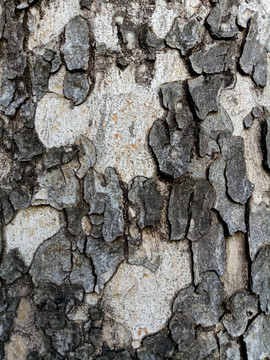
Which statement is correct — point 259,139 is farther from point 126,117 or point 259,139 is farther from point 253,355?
point 253,355

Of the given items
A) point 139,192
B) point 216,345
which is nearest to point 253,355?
point 216,345

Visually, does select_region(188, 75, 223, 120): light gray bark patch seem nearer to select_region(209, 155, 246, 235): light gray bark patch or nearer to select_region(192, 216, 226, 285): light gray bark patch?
select_region(209, 155, 246, 235): light gray bark patch

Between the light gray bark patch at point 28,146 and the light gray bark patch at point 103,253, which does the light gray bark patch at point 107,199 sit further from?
the light gray bark patch at point 28,146

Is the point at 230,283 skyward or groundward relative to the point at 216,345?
skyward

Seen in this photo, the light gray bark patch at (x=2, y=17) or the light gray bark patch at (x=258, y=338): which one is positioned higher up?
the light gray bark patch at (x=2, y=17)

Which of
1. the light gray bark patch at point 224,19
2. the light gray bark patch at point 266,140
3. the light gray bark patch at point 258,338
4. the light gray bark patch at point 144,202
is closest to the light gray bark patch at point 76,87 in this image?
the light gray bark patch at point 144,202

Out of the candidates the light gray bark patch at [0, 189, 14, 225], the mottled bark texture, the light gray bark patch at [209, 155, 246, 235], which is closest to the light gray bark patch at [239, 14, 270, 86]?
the mottled bark texture

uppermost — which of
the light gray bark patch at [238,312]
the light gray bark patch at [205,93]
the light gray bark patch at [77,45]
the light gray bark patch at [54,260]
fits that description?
the light gray bark patch at [77,45]
